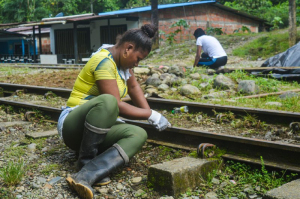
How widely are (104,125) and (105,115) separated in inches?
3.4

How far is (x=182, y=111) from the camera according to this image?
16.3 ft

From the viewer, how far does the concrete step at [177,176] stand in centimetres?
260

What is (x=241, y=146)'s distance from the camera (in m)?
3.22

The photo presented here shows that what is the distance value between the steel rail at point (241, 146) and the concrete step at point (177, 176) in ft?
1.51

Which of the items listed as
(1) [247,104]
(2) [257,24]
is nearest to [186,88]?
(1) [247,104]

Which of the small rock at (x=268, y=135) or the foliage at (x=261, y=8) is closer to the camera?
the small rock at (x=268, y=135)

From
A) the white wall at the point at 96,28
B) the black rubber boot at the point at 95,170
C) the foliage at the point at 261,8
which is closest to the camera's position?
the black rubber boot at the point at 95,170

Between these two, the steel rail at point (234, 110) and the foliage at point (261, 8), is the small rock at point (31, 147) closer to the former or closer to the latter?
the steel rail at point (234, 110)

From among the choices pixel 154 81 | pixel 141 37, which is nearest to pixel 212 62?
pixel 154 81

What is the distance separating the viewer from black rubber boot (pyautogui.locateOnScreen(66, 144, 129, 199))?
2549 mm

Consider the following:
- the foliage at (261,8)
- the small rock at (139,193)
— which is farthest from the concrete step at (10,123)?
the foliage at (261,8)

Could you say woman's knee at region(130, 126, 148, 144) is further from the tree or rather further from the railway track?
the tree

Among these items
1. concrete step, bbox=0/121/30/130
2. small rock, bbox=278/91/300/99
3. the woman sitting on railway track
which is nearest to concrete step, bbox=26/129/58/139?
concrete step, bbox=0/121/30/130

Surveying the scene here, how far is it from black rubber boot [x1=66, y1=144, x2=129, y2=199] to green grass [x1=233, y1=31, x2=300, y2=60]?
12.2 metres
